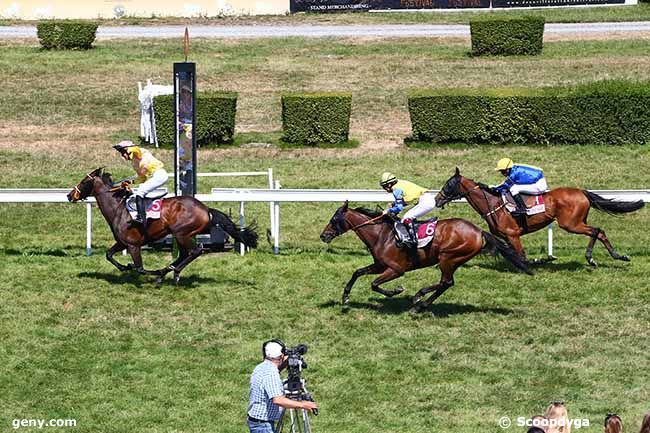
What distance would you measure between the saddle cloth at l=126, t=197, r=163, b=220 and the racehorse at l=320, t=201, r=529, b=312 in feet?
7.58

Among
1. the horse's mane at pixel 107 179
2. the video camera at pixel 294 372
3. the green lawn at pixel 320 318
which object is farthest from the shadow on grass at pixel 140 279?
the video camera at pixel 294 372

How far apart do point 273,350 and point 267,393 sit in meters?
0.34

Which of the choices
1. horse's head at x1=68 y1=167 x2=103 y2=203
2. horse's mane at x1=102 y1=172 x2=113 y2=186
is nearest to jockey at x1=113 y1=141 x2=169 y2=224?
horse's mane at x1=102 y1=172 x2=113 y2=186

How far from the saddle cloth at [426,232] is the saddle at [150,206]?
3.45m

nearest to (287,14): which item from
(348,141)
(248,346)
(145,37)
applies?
(145,37)

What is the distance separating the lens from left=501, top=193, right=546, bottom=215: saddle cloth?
695 inches

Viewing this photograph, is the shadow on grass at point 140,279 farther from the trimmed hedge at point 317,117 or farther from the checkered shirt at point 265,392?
the trimmed hedge at point 317,117

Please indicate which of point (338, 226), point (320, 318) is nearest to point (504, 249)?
point (338, 226)

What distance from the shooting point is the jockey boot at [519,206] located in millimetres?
17625

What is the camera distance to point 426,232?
A: 15719mm

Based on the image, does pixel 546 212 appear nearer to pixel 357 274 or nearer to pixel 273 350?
pixel 357 274

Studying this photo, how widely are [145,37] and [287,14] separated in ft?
21.3

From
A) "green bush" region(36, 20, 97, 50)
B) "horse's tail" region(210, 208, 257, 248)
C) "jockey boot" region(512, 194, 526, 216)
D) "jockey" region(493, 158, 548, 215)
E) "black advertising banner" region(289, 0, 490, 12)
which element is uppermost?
"black advertising banner" region(289, 0, 490, 12)

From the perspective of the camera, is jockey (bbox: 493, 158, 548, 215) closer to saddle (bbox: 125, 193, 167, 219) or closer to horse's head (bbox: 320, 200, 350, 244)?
horse's head (bbox: 320, 200, 350, 244)
